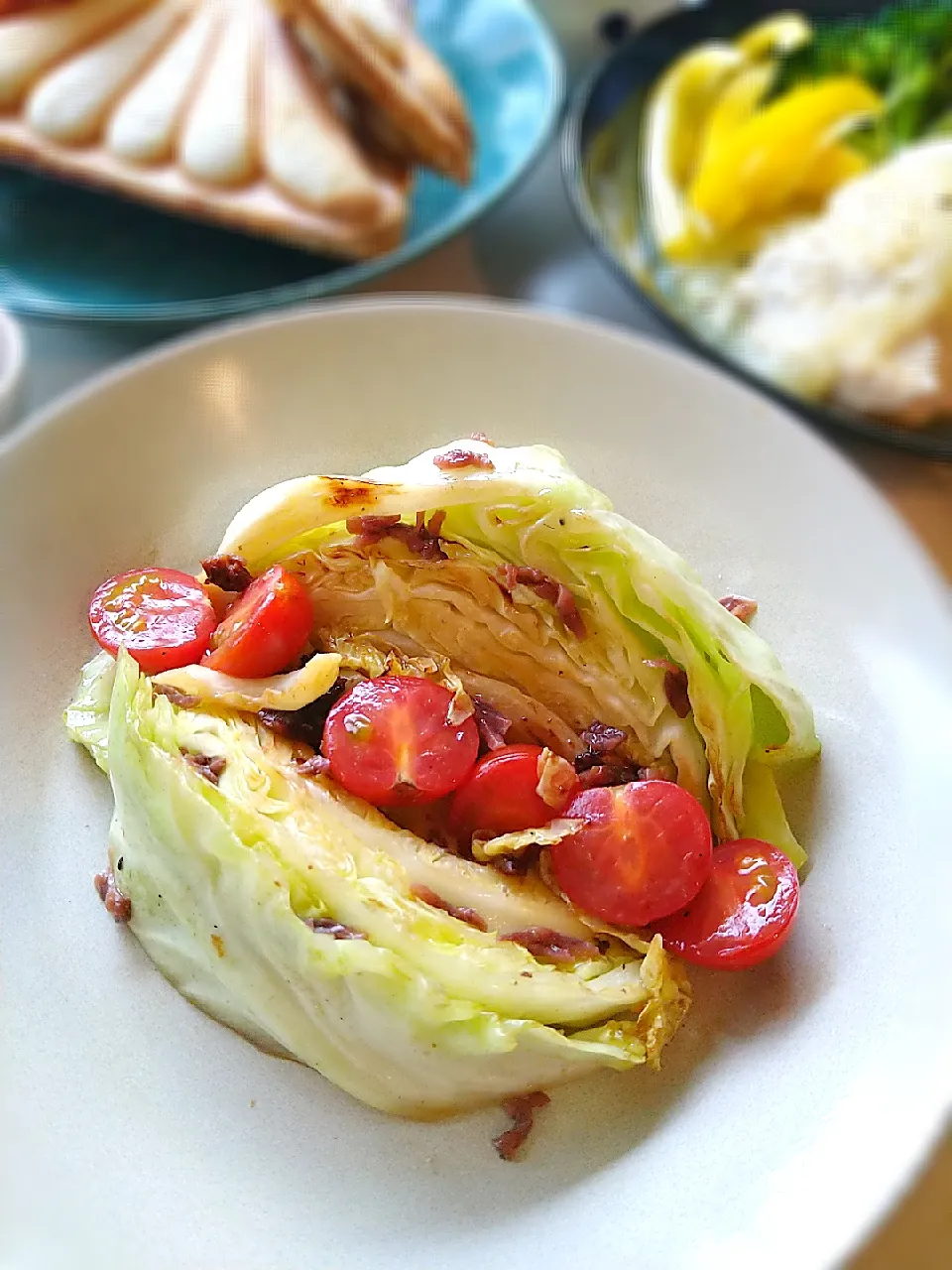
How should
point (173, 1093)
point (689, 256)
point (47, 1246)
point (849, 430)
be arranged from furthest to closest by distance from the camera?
point (689, 256) → point (849, 430) → point (173, 1093) → point (47, 1246)

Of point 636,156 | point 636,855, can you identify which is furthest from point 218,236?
point 636,855

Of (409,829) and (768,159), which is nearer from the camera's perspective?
(409,829)

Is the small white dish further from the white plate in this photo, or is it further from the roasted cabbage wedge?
the roasted cabbage wedge

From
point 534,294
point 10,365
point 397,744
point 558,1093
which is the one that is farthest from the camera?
point 534,294

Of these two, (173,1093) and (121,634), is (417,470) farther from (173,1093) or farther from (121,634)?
(173,1093)

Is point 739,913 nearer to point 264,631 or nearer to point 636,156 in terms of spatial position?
point 264,631

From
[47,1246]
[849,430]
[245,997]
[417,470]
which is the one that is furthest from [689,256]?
[47,1246]

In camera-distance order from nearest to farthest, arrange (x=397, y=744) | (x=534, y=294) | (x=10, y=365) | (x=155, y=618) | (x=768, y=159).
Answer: (x=397, y=744) → (x=155, y=618) → (x=10, y=365) → (x=768, y=159) → (x=534, y=294)

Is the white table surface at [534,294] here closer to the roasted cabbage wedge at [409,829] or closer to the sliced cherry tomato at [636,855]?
the roasted cabbage wedge at [409,829]
